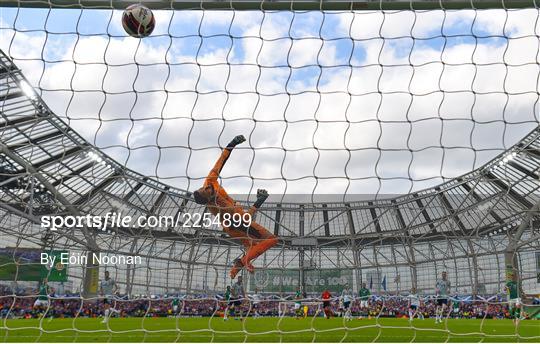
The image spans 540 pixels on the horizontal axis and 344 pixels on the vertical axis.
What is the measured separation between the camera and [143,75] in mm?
5523

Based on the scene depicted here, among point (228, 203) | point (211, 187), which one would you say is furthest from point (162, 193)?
point (211, 187)

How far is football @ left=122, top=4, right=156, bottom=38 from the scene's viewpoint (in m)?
4.96

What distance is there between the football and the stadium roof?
1.52 meters

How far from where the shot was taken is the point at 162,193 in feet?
54.1

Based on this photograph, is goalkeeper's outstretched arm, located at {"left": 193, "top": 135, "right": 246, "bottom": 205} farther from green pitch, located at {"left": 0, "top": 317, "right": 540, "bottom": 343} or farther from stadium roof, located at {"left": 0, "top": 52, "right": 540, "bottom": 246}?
green pitch, located at {"left": 0, "top": 317, "right": 540, "bottom": 343}

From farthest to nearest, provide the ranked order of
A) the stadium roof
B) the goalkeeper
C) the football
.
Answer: the stadium roof < the goalkeeper < the football

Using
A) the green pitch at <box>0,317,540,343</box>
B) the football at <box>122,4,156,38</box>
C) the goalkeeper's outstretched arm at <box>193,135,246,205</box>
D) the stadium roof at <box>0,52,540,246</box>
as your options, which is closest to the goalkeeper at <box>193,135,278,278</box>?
the goalkeeper's outstretched arm at <box>193,135,246,205</box>

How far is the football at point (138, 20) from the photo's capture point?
496 cm

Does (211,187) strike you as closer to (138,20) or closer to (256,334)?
(256,334)

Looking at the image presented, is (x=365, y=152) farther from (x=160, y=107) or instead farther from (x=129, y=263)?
(x=129, y=263)

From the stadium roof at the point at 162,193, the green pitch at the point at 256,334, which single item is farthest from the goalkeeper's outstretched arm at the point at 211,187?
the green pitch at the point at 256,334

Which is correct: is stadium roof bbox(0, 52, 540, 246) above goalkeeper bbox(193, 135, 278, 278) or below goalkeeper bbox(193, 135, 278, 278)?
above

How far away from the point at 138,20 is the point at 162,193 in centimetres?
1188

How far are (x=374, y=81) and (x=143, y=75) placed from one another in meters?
2.66
